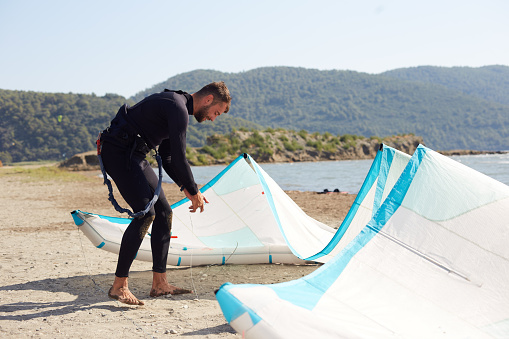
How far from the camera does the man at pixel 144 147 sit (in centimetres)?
382

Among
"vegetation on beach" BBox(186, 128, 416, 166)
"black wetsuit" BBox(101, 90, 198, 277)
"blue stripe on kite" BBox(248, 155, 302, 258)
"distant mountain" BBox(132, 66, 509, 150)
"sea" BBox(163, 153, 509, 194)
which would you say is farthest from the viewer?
"distant mountain" BBox(132, 66, 509, 150)


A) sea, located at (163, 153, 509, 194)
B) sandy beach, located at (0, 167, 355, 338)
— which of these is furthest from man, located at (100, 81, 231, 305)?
sea, located at (163, 153, 509, 194)

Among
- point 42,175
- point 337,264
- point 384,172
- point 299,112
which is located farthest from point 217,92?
point 299,112

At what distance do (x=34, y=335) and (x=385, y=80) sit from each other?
19017 cm

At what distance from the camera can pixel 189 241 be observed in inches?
210

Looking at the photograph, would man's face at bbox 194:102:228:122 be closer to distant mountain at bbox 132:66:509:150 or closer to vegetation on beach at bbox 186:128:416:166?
vegetation on beach at bbox 186:128:416:166

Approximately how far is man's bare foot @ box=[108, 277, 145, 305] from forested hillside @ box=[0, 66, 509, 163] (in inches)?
2847

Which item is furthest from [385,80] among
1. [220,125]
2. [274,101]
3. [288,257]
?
[288,257]

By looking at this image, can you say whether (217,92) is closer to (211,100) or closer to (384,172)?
(211,100)

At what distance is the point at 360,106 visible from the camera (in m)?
162

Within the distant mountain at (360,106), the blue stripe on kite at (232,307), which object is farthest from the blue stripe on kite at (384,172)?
the distant mountain at (360,106)

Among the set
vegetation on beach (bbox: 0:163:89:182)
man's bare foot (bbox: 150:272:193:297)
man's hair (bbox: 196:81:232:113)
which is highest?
man's hair (bbox: 196:81:232:113)

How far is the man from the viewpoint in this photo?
12.5 feet

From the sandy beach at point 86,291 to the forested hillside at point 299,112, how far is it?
69.4 meters
